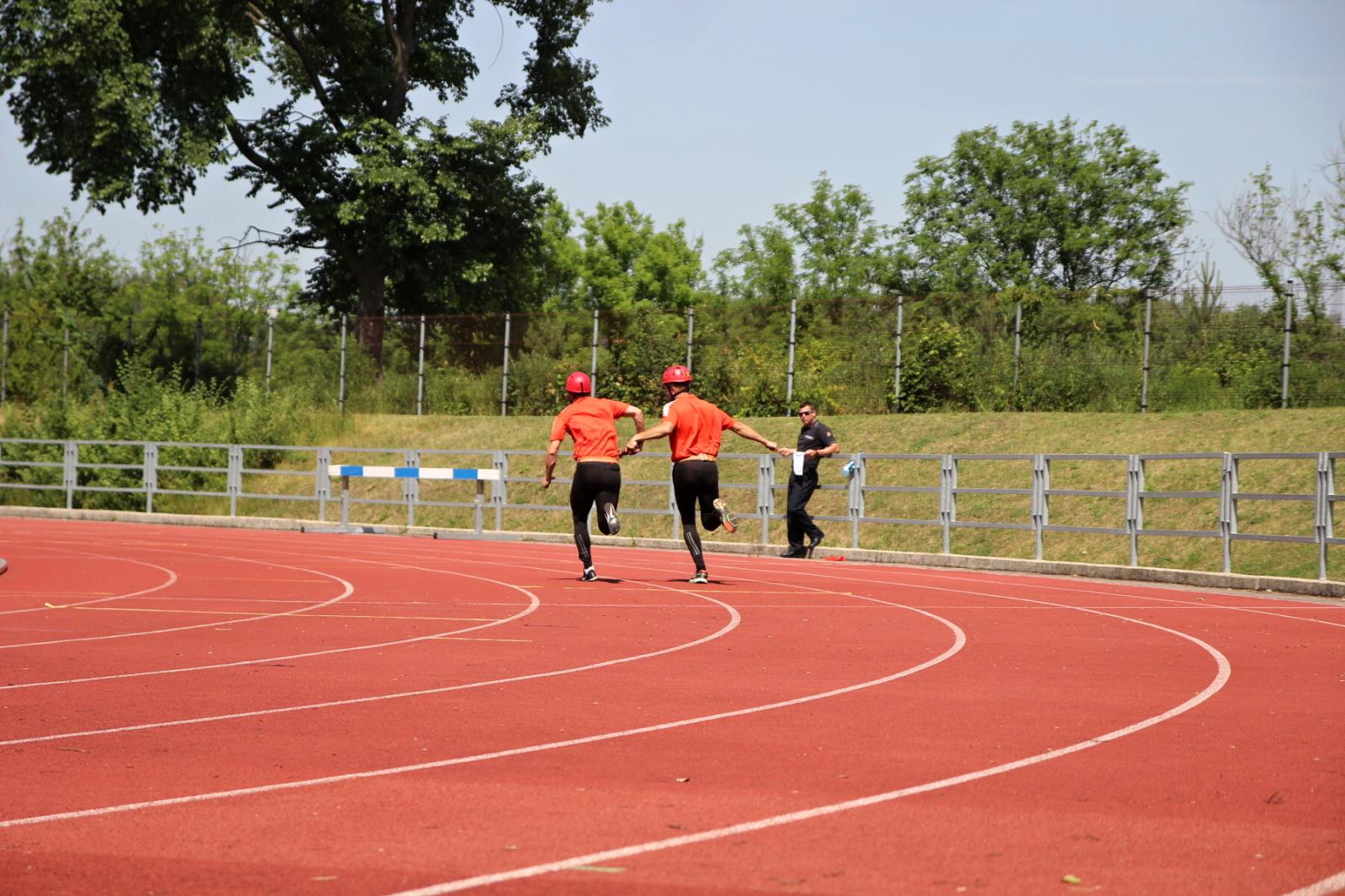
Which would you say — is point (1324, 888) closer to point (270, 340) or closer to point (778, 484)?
point (778, 484)

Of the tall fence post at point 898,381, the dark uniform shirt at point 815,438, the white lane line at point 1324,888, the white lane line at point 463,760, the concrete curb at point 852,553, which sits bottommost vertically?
the white lane line at point 463,760

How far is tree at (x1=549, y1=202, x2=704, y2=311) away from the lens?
3241 inches

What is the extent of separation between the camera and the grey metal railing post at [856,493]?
24828 millimetres

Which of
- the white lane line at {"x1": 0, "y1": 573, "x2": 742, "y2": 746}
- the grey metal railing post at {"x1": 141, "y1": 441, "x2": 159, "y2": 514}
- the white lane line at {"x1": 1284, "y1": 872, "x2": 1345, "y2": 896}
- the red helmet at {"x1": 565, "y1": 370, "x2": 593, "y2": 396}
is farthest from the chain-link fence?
the white lane line at {"x1": 1284, "y1": 872, "x2": 1345, "y2": 896}

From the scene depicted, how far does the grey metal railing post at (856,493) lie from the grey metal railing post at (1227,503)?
6634 millimetres

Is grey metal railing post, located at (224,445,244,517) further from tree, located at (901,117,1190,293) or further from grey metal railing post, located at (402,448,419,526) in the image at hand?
tree, located at (901,117,1190,293)

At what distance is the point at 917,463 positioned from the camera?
29.8 m

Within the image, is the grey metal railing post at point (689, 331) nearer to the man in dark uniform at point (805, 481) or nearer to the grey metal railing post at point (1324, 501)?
the man in dark uniform at point (805, 481)

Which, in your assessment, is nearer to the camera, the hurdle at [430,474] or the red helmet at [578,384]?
the red helmet at [578,384]

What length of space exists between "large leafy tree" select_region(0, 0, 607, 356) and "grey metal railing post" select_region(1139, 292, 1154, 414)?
19.0 meters

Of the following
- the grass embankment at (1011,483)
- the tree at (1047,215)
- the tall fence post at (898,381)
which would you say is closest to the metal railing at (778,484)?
the grass embankment at (1011,483)

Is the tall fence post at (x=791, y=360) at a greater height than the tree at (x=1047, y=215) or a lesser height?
lesser

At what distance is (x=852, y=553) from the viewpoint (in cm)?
2392

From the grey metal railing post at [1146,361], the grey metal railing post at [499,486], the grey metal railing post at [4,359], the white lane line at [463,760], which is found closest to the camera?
the white lane line at [463,760]
